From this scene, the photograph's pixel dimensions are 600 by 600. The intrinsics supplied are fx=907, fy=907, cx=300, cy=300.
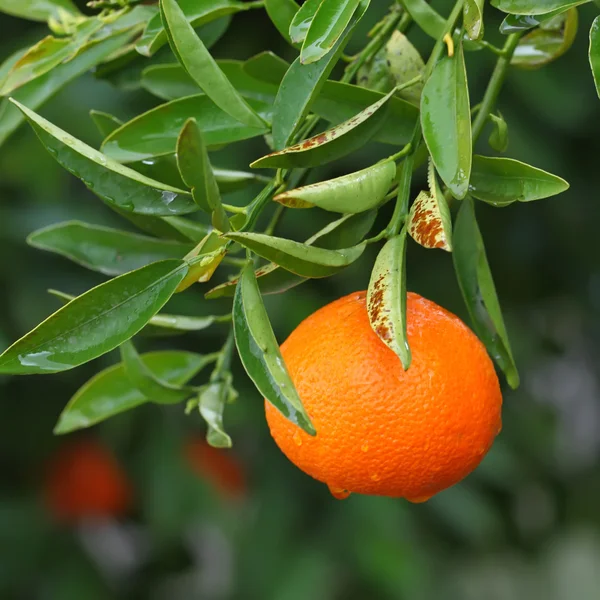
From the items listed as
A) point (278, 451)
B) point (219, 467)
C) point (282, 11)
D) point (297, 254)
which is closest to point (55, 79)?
point (282, 11)

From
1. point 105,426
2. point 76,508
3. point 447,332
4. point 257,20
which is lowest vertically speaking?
point 76,508

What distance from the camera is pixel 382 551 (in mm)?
1636

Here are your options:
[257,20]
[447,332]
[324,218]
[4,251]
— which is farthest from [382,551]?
[447,332]

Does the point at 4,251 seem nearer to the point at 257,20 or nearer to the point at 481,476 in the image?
the point at 257,20

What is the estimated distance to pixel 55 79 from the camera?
2.28 ft

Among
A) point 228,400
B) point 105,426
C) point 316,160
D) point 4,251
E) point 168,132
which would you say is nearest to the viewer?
point 316,160

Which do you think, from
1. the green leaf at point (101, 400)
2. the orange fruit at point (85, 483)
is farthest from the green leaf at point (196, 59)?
the orange fruit at point (85, 483)

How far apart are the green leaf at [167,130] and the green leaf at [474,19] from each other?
0.15m

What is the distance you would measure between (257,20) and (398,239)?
121 cm

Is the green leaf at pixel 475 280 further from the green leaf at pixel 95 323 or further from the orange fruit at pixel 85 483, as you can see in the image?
the orange fruit at pixel 85 483

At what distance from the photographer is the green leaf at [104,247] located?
0.66 m

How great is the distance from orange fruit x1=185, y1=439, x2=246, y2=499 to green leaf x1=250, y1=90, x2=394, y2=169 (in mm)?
1354

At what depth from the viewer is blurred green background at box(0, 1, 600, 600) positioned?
1.57 m

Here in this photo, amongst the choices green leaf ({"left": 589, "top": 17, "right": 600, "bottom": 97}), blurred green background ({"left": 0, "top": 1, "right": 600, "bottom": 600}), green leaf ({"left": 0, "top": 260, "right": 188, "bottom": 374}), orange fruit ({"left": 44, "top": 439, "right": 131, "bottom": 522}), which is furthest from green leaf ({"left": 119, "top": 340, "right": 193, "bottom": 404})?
orange fruit ({"left": 44, "top": 439, "right": 131, "bottom": 522})
